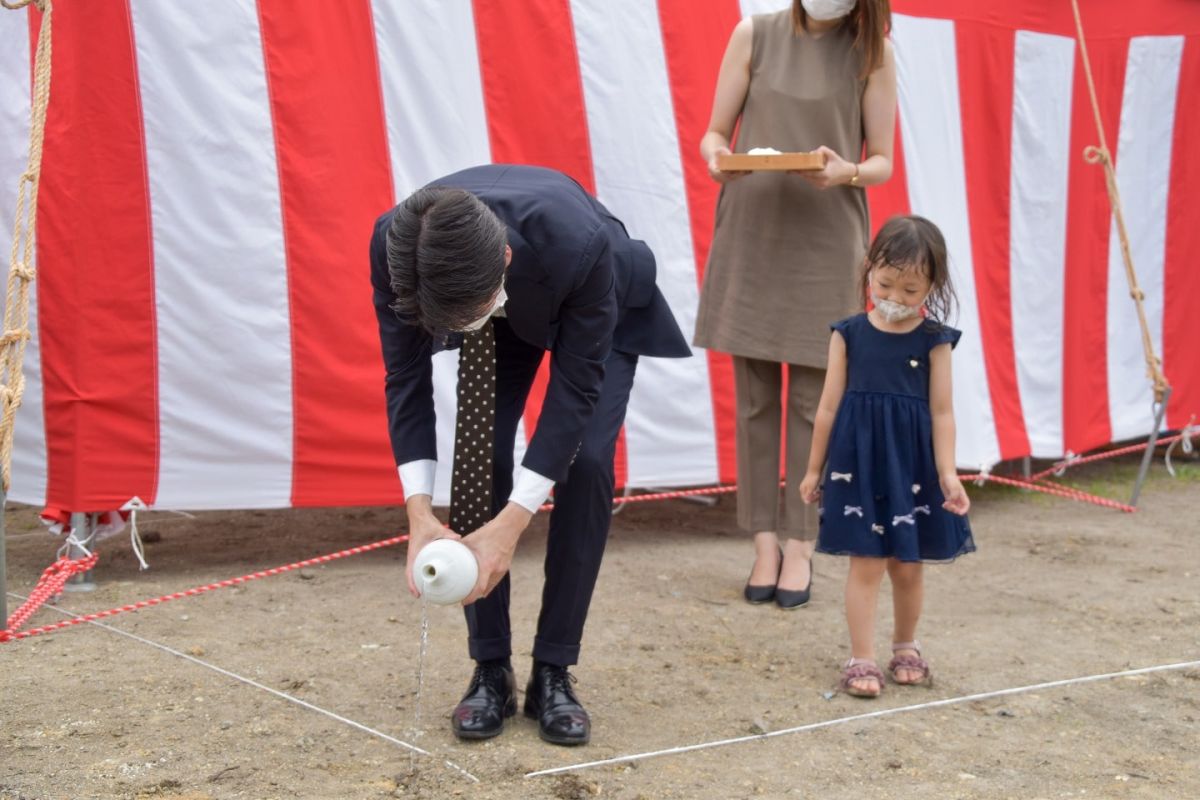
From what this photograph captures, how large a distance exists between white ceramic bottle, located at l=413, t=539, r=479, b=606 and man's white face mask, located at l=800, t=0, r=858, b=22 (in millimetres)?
1632

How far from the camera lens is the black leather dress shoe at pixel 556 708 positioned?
2.16m

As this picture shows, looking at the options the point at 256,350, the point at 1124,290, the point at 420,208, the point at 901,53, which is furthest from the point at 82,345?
the point at 1124,290

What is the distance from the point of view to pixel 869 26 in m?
2.91

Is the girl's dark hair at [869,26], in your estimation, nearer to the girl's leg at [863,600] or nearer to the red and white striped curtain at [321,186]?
the red and white striped curtain at [321,186]

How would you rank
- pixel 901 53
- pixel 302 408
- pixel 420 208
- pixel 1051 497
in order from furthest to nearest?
pixel 1051 497
pixel 901 53
pixel 302 408
pixel 420 208

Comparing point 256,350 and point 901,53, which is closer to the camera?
point 256,350

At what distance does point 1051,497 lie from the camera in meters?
4.35

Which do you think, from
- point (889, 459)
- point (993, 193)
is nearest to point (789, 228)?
point (889, 459)

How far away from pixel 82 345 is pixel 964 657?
6.73 feet

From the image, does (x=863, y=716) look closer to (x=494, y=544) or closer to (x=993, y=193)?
(x=494, y=544)

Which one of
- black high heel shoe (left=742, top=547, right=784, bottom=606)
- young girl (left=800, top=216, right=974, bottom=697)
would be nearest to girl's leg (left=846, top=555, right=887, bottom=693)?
young girl (left=800, top=216, right=974, bottom=697)

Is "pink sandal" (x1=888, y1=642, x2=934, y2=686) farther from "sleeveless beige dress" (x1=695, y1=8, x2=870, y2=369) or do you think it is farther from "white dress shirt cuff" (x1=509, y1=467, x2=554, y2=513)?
"white dress shirt cuff" (x1=509, y1=467, x2=554, y2=513)

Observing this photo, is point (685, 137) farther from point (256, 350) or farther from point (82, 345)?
point (82, 345)

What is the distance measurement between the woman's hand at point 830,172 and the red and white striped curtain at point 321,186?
0.73m
